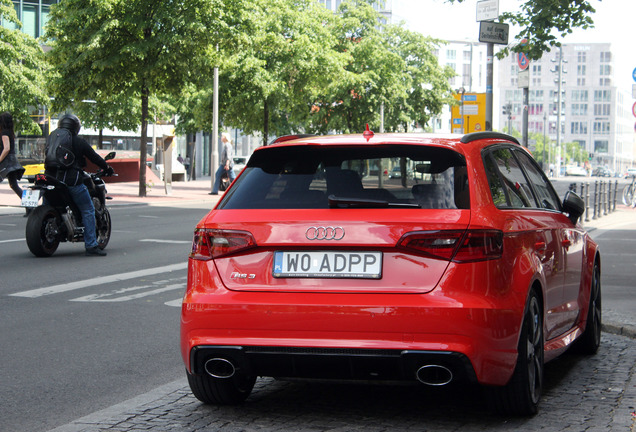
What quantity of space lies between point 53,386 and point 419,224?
2.52 meters

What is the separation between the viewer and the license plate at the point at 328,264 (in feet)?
15.4

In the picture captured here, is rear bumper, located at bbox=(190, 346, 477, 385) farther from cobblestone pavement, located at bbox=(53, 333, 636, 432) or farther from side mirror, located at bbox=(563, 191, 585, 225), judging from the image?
side mirror, located at bbox=(563, 191, 585, 225)

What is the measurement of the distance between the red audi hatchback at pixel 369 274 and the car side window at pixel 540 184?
93cm

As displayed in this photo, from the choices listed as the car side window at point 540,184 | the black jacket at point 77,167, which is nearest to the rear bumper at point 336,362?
the car side window at point 540,184

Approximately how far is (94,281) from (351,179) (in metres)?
6.26

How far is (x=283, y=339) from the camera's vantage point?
15.5 feet

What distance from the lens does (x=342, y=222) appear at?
478 cm

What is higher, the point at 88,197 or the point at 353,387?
the point at 88,197

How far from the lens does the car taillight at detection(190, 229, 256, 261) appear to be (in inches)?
193

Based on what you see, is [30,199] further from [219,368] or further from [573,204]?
[219,368]

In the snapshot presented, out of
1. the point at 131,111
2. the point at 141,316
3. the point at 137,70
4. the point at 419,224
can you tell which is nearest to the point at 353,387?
the point at 419,224

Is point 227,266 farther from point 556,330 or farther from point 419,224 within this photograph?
point 556,330

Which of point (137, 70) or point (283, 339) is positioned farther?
point (137, 70)

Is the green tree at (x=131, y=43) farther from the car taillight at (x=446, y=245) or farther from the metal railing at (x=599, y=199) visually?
the car taillight at (x=446, y=245)
